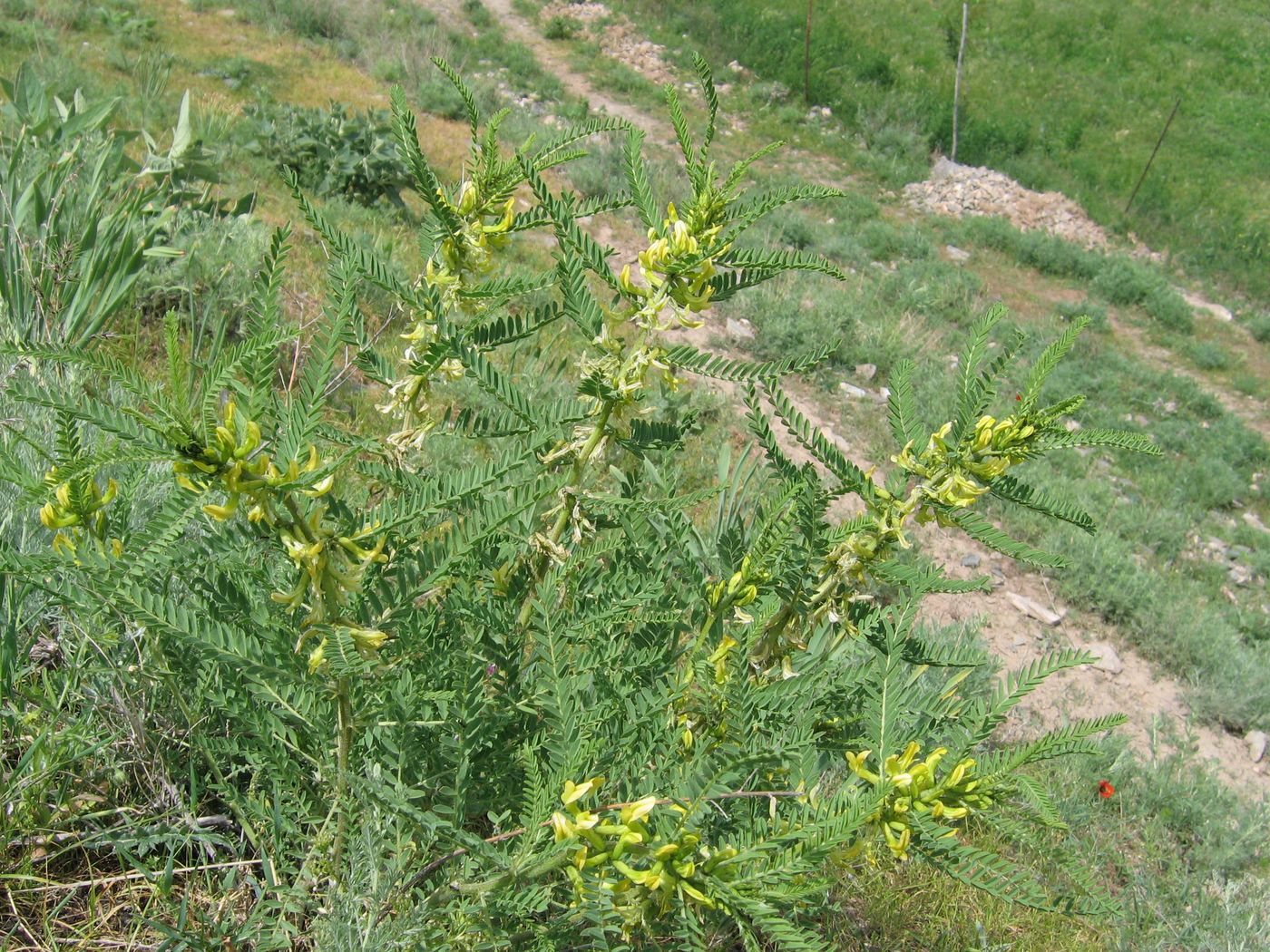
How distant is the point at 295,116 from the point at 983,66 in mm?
15147

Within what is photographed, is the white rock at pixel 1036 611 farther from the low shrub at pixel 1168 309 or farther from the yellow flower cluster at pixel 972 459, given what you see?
the low shrub at pixel 1168 309

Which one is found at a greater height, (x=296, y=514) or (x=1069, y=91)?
(x=296, y=514)

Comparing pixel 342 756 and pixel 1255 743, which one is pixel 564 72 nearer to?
pixel 1255 743

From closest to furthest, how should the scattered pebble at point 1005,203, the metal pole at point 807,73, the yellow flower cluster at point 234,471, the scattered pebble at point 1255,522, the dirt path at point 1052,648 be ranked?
the yellow flower cluster at point 234,471 < the dirt path at point 1052,648 < the scattered pebble at point 1255,522 < the scattered pebble at point 1005,203 < the metal pole at point 807,73

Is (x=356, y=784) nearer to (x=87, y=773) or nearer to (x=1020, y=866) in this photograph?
(x=87, y=773)

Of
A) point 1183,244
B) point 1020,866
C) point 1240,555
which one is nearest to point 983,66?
point 1183,244

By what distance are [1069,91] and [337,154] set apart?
626 inches

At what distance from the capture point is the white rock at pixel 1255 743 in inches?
181

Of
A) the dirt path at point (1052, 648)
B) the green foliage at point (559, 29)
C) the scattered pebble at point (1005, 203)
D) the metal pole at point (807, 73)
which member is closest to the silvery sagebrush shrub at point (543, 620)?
the dirt path at point (1052, 648)

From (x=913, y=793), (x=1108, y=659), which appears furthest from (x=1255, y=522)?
(x=913, y=793)

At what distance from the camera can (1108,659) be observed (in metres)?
4.81

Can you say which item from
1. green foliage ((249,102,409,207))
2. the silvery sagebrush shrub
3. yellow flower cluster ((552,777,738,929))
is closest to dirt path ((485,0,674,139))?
green foliage ((249,102,409,207))

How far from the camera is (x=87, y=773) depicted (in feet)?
5.72

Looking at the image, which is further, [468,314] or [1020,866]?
[1020,866]
